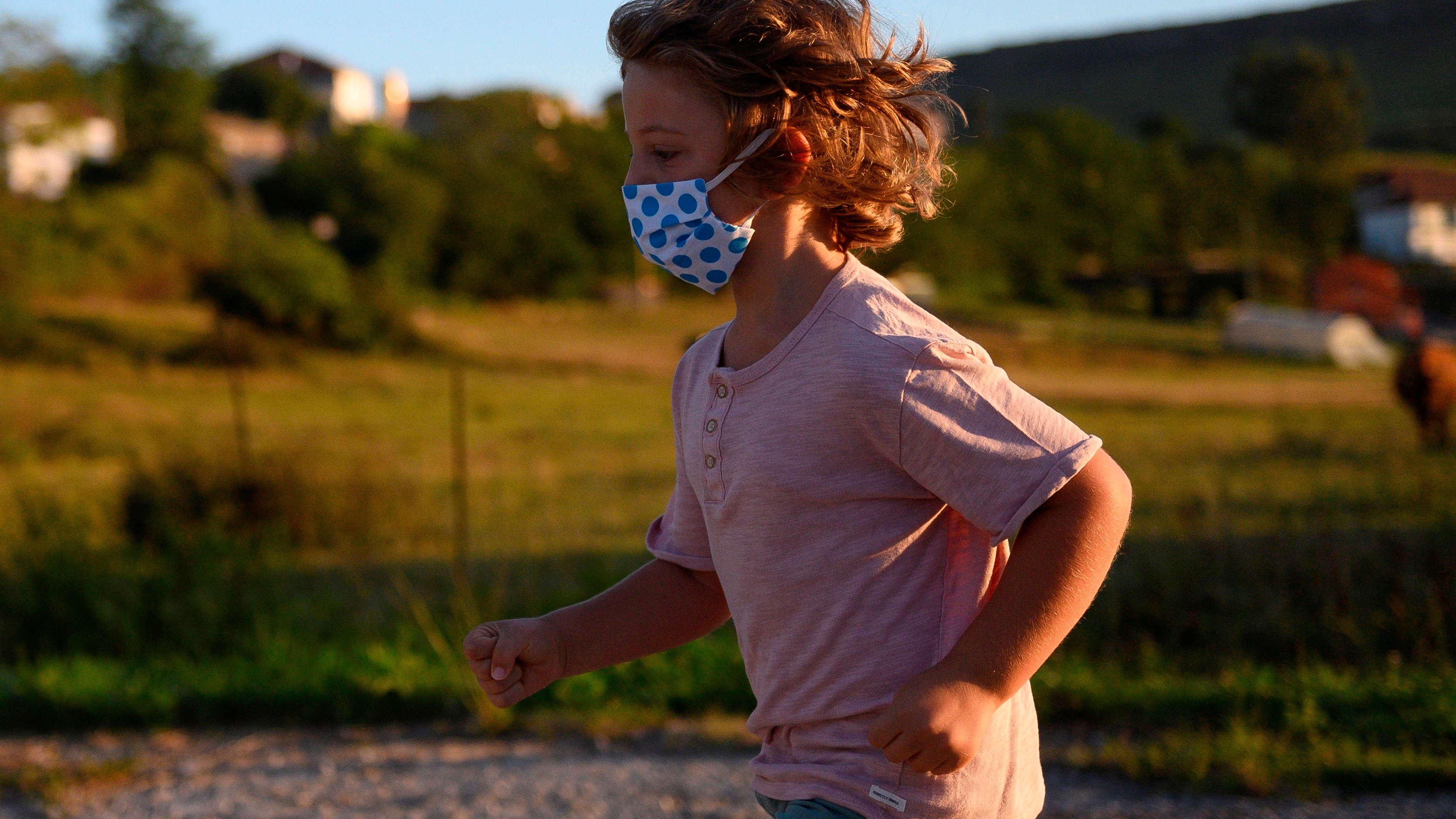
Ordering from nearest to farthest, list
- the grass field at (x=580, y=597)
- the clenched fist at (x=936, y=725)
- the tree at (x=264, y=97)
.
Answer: the clenched fist at (x=936, y=725)
the grass field at (x=580, y=597)
the tree at (x=264, y=97)

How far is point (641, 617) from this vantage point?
1.87 metres

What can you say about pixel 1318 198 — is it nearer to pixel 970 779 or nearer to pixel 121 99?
pixel 970 779

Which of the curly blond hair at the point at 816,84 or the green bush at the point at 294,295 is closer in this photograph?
the curly blond hair at the point at 816,84

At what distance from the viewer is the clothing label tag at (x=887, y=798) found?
4.91 feet

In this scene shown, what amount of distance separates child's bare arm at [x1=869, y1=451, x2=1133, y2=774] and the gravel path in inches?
89.1

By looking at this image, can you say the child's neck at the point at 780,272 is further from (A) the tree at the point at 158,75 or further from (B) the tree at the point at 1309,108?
(A) the tree at the point at 158,75

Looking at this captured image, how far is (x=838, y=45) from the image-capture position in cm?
159

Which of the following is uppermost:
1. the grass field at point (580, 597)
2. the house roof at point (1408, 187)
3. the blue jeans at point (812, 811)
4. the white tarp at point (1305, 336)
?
the blue jeans at point (812, 811)

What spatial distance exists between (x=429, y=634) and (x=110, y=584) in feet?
6.88

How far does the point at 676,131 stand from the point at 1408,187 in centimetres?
1918

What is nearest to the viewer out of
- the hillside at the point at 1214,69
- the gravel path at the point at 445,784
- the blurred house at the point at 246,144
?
the gravel path at the point at 445,784

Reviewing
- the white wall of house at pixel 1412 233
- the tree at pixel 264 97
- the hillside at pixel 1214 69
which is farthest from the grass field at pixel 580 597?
the tree at pixel 264 97

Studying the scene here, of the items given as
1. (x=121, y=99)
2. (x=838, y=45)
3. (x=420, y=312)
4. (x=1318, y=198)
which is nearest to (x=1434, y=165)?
(x=1318, y=198)

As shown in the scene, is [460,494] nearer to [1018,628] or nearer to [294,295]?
[1018,628]
